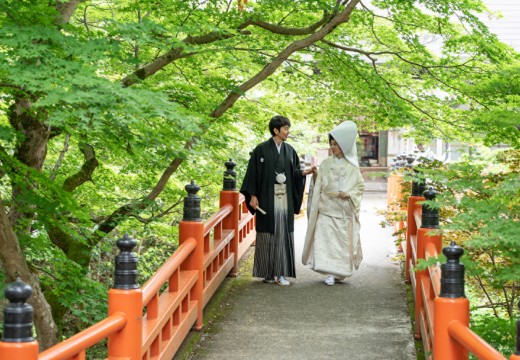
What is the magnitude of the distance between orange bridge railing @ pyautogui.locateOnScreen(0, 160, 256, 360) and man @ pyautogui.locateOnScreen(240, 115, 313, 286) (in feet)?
1.24

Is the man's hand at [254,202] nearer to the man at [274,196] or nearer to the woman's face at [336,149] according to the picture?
the man at [274,196]

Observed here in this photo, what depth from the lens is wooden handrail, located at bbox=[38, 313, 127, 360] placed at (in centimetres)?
418

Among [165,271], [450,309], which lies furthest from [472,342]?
[165,271]

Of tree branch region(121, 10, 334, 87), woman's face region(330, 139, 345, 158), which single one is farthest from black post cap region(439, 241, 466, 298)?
woman's face region(330, 139, 345, 158)

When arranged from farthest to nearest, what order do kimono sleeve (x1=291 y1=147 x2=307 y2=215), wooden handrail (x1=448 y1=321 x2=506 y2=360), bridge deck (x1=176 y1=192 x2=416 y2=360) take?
kimono sleeve (x1=291 y1=147 x2=307 y2=215) → bridge deck (x1=176 y1=192 x2=416 y2=360) → wooden handrail (x1=448 y1=321 x2=506 y2=360)

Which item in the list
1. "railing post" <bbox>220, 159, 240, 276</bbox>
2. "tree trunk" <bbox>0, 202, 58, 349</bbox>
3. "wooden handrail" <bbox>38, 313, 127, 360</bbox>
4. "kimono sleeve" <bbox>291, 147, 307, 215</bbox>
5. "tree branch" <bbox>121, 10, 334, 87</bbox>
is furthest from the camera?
"railing post" <bbox>220, 159, 240, 276</bbox>

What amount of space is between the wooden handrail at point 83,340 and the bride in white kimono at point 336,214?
488cm

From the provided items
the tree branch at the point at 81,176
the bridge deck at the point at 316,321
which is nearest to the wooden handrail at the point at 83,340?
the bridge deck at the point at 316,321

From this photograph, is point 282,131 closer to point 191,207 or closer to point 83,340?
point 191,207

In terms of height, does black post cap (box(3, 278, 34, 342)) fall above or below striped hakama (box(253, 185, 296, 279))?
above

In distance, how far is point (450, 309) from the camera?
4988mm

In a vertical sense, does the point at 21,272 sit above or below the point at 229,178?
below

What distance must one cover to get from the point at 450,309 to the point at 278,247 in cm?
490

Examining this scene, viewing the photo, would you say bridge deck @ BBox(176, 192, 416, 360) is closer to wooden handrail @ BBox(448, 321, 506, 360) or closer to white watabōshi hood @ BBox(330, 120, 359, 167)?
white watabōshi hood @ BBox(330, 120, 359, 167)
